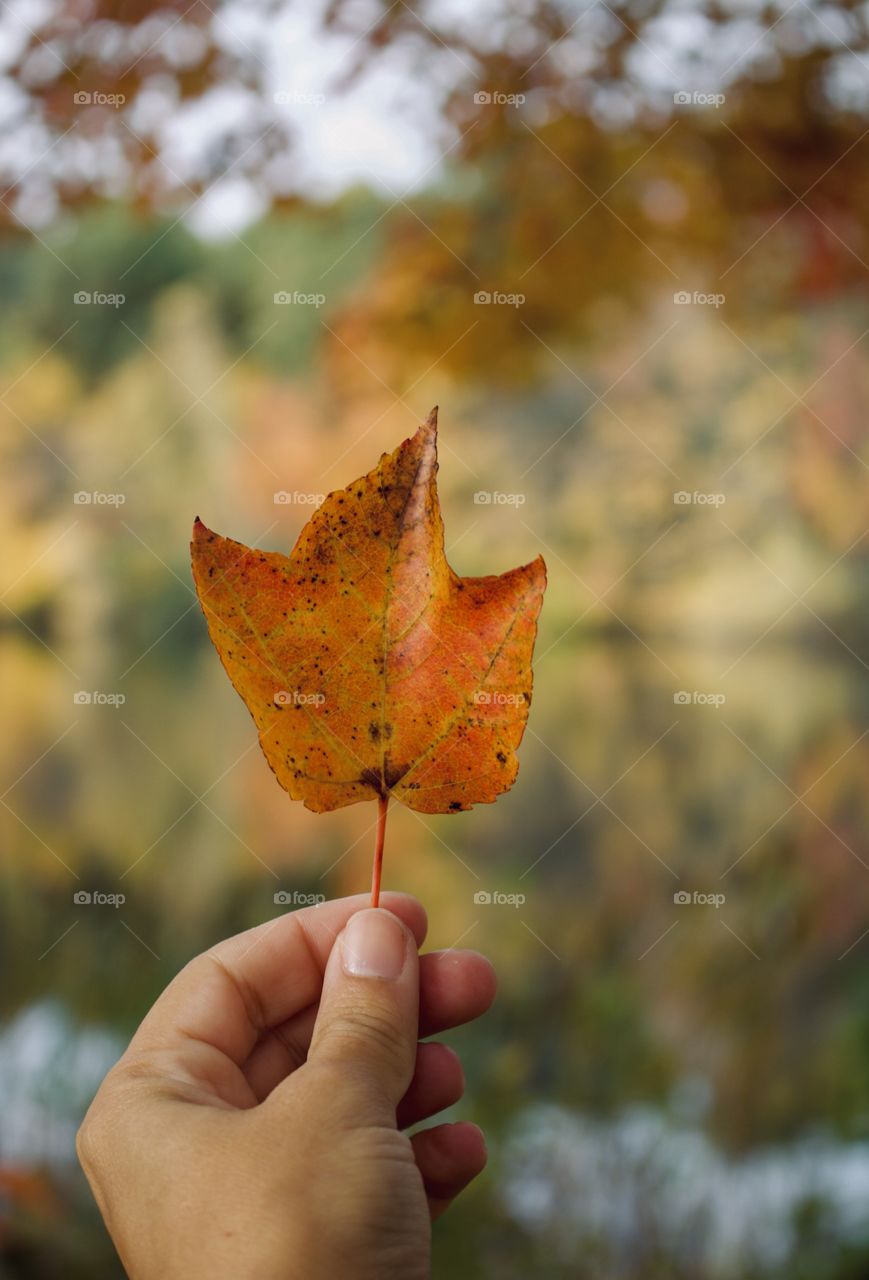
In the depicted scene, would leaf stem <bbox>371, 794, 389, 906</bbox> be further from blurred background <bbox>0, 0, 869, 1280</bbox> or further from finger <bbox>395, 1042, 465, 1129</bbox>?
blurred background <bbox>0, 0, 869, 1280</bbox>

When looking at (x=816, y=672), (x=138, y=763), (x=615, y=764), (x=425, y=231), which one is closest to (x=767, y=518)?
(x=816, y=672)

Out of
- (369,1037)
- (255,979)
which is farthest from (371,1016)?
(255,979)

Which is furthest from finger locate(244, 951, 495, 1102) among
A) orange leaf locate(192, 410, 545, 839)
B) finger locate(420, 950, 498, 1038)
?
orange leaf locate(192, 410, 545, 839)

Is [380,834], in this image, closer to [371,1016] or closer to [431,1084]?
[371,1016]

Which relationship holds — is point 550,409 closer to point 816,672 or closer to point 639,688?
point 639,688

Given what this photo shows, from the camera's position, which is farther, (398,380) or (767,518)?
(767,518)

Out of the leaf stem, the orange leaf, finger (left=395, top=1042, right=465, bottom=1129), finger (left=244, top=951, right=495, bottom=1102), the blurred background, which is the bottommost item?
the blurred background
